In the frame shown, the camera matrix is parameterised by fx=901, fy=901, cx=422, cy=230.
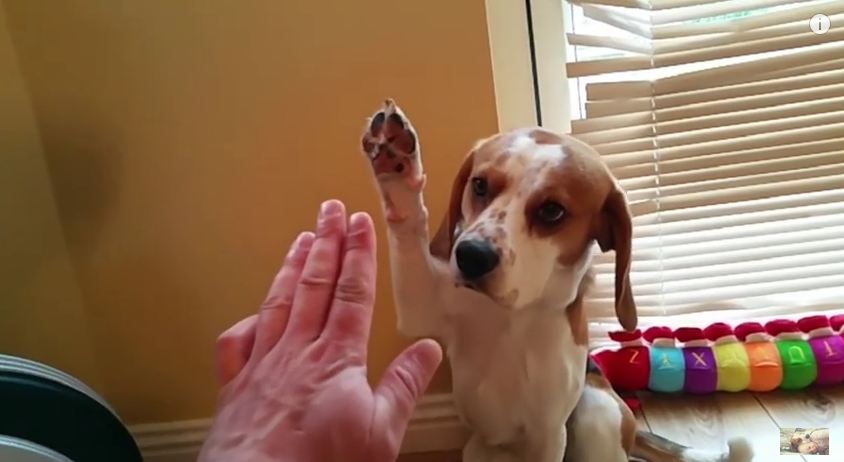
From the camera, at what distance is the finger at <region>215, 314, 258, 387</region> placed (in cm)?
93

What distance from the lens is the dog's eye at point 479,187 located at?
46.4 inches

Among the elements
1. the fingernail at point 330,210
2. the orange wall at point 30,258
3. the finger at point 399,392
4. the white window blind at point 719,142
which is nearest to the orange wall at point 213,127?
the orange wall at point 30,258

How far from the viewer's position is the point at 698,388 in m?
1.77

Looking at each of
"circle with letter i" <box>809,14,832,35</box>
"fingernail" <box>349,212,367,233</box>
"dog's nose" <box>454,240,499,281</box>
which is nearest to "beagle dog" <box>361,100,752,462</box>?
"dog's nose" <box>454,240,499,281</box>

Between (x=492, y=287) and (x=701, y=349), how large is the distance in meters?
0.83

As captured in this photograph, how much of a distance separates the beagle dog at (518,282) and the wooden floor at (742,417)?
0.60 feet

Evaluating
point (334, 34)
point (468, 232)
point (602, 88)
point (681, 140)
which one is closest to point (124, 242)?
point (334, 34)

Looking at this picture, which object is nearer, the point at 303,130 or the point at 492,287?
the point at 492,287

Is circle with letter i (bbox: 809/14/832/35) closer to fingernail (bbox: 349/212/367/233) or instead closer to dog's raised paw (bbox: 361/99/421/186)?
dog's raised paw (bbox: 361/99/421/186)

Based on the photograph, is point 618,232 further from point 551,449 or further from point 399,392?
point 399,392

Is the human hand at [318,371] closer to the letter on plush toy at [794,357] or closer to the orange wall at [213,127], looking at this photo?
the orange wall at [213,127]

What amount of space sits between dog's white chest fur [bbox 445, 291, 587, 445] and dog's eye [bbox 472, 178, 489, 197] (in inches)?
7.0

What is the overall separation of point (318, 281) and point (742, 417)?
110 centimetres

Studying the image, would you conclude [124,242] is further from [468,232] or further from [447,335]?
[468,232]
